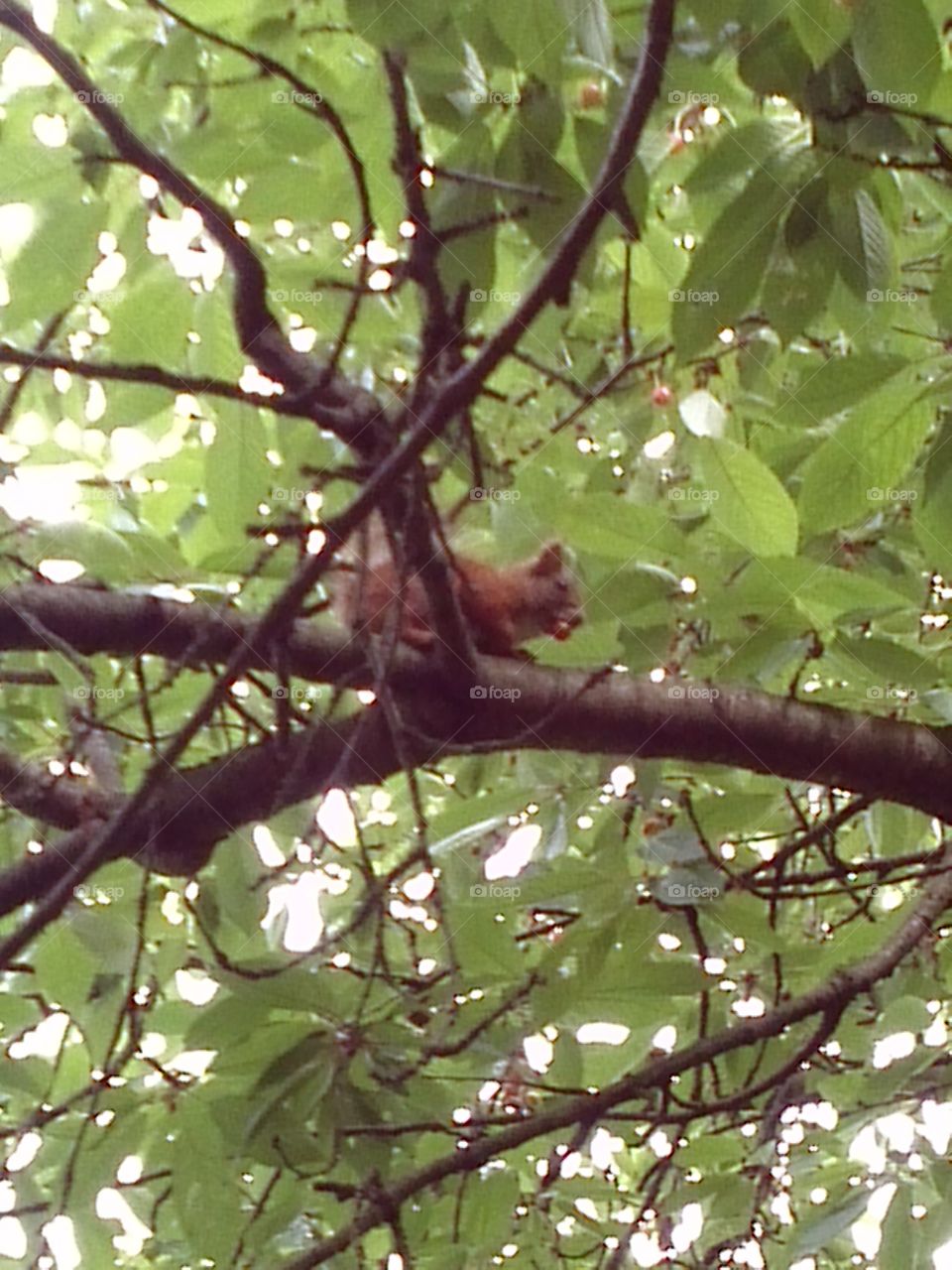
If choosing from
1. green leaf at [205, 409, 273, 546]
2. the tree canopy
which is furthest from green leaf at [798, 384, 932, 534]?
green leaf at [205, 409, 273, 546]

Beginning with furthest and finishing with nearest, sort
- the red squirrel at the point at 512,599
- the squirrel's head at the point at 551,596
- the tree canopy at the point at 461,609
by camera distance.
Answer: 1. the squirrel's head at the point at 551,596
2. the red squirrel at the point at 512,599
3. the tree canopy at the point at 461,609

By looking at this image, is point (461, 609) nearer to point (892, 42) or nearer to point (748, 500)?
point (748, 500)

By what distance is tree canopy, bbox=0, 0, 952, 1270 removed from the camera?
0.90 meters

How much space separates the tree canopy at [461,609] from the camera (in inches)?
35.4

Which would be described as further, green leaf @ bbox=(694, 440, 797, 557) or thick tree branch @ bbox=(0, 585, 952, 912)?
thick tree branch @ bbox=(0, 585, 952, 912)

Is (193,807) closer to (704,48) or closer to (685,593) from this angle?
(685,593)

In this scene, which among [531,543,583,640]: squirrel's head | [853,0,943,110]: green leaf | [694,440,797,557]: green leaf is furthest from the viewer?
[531,543,583,640]: squirrel's head

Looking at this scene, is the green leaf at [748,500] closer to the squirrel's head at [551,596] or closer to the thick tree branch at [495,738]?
the thick tree branch at [495,738]

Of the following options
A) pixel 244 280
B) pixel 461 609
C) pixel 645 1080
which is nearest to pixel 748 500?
pixel 461 609

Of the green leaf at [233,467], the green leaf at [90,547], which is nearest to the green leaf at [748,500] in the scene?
the green leaf at [233,467]

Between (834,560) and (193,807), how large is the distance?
2.76 ft

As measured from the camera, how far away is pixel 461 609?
1.18 metres

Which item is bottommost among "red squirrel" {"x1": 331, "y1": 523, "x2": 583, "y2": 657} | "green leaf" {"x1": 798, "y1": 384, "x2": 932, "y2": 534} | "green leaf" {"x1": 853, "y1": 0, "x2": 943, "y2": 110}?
"green leaf" {"x1": 798, "y1": 384, "x2": 932, "y2": 534}

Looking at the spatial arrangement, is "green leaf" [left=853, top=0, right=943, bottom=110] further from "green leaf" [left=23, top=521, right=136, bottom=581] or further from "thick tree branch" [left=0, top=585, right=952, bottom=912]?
"green leaf" [left=23, top=521, right=136, bottom=581]
